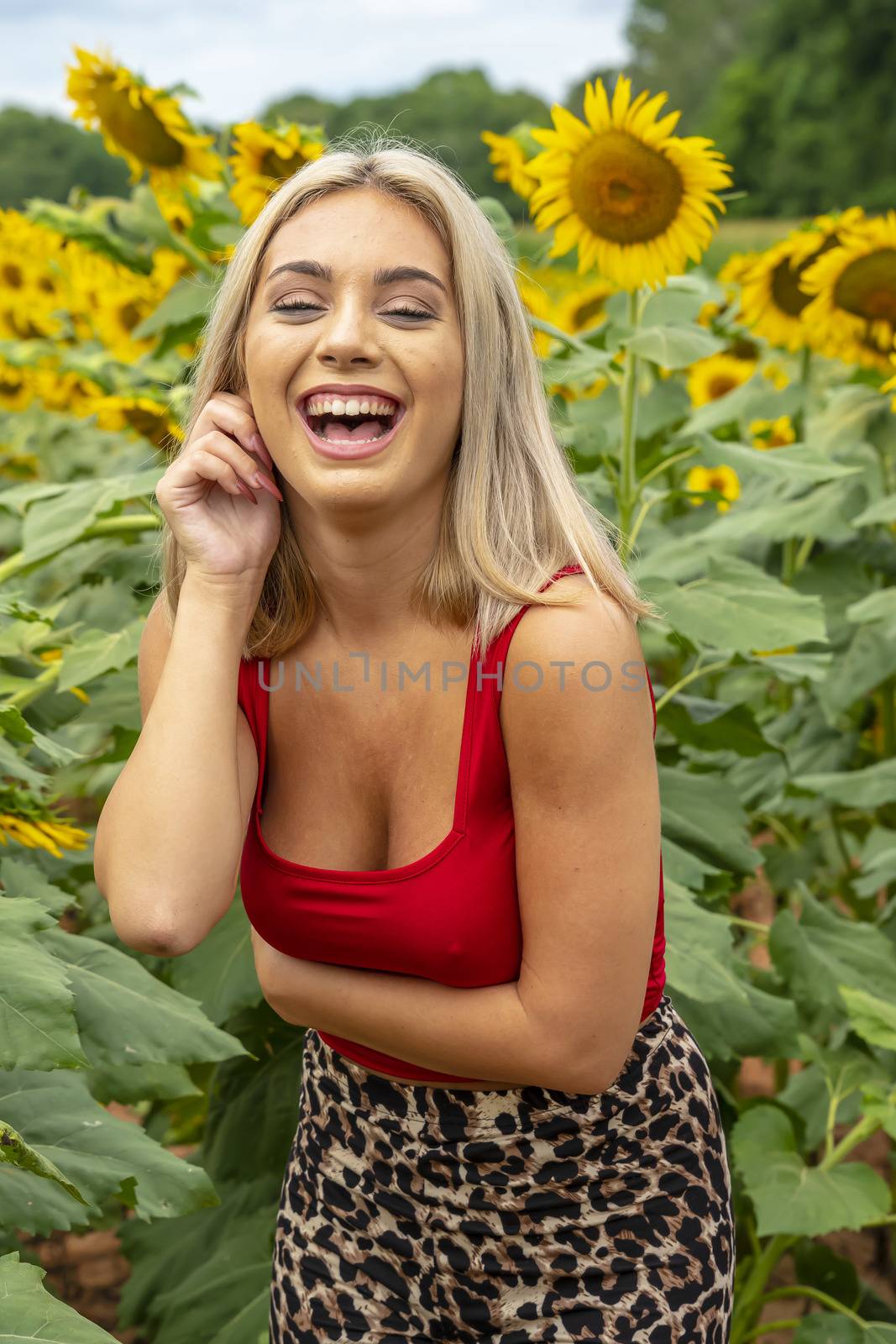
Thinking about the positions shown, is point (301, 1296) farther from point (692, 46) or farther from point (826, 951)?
point (692, 46)

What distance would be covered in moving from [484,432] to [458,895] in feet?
1.59

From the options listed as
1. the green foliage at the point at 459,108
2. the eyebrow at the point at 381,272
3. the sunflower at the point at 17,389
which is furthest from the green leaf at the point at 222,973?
the green foliage at the point at 459,108

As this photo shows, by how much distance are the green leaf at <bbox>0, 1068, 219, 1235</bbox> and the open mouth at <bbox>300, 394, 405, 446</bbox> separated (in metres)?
0.77

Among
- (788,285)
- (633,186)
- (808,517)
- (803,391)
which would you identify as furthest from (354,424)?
(788,285)

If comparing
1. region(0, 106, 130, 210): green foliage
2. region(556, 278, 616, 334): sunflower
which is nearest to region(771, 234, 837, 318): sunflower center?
region(556, 278, 616, 334): sunflower

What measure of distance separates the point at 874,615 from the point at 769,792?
54 centimetres

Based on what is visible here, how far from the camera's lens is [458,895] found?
147 centimetres

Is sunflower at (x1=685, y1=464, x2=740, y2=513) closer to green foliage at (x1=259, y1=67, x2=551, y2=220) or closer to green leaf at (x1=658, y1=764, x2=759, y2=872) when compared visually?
green leaf at (x1=658, y1=764, x2=759, y2=872)

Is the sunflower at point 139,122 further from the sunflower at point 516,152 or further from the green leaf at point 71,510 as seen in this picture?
the green leaf at point 71,510

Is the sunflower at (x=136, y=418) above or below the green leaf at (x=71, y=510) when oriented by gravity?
above

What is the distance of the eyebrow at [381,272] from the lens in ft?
4.85

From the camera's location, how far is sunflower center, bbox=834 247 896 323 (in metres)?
2.98

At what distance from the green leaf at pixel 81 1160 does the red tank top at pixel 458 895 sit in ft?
1.06

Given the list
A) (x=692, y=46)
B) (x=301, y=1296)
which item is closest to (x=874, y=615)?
(x=301, y=1296)
